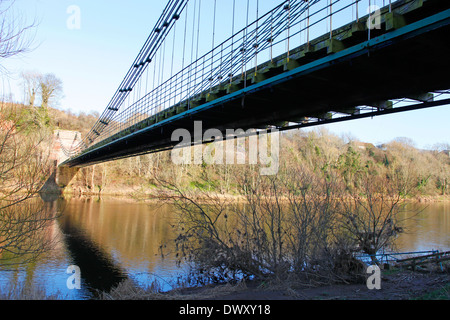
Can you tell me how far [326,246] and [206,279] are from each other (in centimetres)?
342

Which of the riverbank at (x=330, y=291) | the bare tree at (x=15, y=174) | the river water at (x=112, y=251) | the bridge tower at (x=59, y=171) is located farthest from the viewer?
the bridge tower at (x=59, y=171)

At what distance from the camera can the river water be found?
1005cm

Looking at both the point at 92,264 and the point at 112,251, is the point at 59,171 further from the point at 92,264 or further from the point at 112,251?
the point at 92,264

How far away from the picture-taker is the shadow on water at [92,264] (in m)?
10.5

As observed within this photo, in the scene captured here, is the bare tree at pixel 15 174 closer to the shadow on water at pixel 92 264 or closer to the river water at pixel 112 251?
the river water at pixel 112 251

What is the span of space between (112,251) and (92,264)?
5.41ft

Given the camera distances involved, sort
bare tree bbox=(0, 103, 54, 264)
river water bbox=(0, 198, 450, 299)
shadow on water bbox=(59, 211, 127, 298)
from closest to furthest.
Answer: bare tree bbox=(0, 103, 54, 264) < river water bbox=(0, 198, 450, 299) < shadow on water bbox=(59, 211, 127, 298)

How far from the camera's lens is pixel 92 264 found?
41.6ft

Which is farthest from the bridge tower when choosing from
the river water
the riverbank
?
the riverbank

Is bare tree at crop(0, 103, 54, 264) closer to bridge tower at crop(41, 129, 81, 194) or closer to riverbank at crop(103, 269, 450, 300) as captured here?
riverbank at crop(103, 269, 450, 300)

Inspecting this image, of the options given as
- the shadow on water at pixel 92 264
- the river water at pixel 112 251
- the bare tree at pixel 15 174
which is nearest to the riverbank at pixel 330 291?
the bare tree at pixel 15 174

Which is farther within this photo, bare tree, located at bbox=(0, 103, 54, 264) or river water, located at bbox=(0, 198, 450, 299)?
river water, located at bbox=(0, 198, 450, 299)

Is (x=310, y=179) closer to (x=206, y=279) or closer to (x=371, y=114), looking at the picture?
(x=371, y=114)

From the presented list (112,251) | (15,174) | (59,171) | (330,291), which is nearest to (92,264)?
(112,251)
